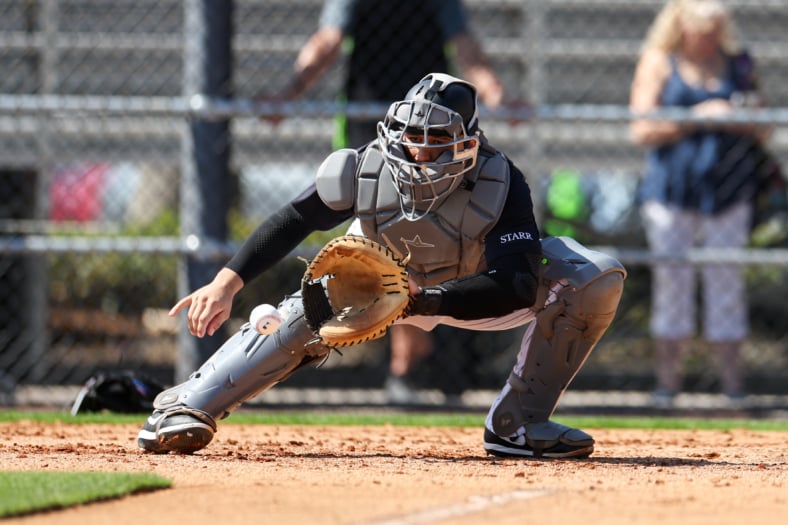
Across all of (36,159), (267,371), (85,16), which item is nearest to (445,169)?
(267,371)

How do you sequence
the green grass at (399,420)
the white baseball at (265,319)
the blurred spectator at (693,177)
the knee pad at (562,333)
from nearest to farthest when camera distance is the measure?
the white baseball at (265,319) < the knee pad at (562,333) < the green grass at (399,420) < the blurred spectator at (693,177)

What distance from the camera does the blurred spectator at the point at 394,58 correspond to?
7414 millimetres

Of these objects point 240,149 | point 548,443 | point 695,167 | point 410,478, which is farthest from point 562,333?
point 240,149

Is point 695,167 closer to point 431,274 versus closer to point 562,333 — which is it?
point 562,333

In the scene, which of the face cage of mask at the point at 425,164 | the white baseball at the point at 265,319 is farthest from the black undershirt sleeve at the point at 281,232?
the white baseball at the point at 265,319

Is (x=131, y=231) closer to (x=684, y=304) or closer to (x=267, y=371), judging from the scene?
(x=684, y=304)

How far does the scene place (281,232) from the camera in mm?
4844

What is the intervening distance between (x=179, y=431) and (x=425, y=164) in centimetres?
130

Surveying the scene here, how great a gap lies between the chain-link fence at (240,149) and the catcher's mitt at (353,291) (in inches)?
116

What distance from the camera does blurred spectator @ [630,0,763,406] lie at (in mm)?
7703

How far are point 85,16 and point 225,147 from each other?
3.00m

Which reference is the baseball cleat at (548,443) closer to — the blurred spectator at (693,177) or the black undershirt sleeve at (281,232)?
the black undershirt sleeve at (281,232)

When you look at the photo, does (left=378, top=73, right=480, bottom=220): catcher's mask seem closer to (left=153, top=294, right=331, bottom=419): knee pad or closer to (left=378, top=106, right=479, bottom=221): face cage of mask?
(left=378, top=106, right=479, bottom=221): face cage of mask

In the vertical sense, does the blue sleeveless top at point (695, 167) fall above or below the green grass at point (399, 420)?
above
